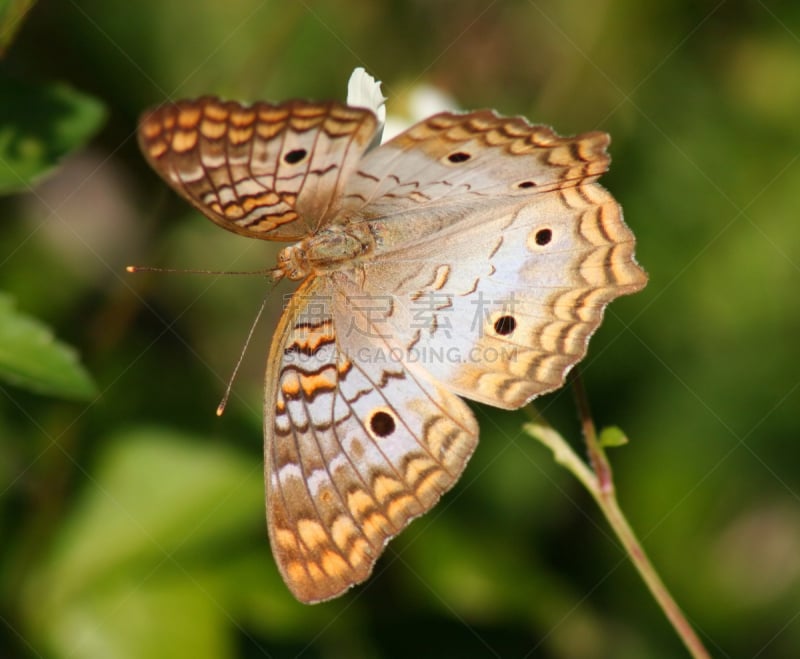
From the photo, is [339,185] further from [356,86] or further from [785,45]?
[785,45]

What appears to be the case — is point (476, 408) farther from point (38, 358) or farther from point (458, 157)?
point (38, 358)

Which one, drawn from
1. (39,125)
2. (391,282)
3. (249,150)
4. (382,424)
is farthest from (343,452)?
(39,125)

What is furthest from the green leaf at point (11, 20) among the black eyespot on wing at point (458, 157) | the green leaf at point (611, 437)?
the green leaf at point (611, 437)

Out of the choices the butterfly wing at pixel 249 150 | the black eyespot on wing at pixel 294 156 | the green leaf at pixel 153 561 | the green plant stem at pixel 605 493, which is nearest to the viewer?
the butterfly wing at pixel 249 150

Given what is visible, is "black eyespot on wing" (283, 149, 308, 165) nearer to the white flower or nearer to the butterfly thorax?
the white flower

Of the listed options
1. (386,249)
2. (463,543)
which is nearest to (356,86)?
(386,249)

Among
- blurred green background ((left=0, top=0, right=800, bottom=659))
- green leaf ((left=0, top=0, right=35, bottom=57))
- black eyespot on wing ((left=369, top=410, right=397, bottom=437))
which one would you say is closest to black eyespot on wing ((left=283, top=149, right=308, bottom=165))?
black eyespot on wing ((left=369, top=410, right=397, bottom=437))

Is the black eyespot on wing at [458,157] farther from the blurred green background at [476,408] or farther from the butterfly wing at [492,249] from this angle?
the blurred green background at [476,408]
